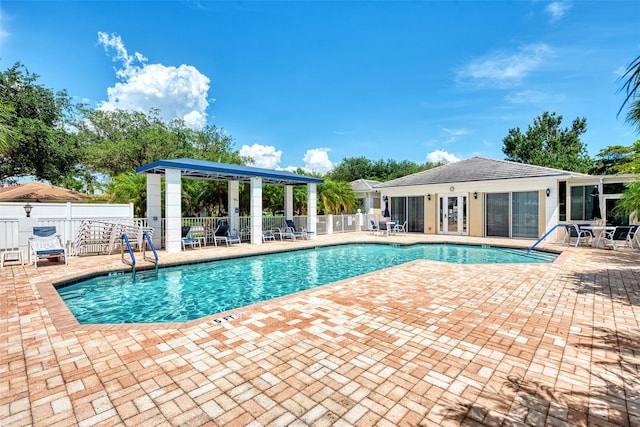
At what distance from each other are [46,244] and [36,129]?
1389 centimetres

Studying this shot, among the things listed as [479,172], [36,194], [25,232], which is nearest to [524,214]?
[479,172]

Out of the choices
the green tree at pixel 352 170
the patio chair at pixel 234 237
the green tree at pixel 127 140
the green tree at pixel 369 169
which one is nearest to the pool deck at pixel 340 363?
the patio chair at pixel 234 237

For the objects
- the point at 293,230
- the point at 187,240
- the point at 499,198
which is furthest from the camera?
the point at 499,198

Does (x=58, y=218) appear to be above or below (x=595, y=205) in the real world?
below

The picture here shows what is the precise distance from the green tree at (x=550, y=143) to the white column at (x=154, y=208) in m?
39.4

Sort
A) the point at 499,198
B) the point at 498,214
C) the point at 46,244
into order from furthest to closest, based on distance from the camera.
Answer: the point at 498,214 → the point at 499,198 → the point at 46,244

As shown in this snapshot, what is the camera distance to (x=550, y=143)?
37.1 m

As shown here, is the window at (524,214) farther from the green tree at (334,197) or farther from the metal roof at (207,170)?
the metal roof at (207,170)

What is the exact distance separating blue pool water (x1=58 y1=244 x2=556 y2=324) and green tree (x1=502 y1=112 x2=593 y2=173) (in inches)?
1190

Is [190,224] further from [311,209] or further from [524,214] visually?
[524,214]

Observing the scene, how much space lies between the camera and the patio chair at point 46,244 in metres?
8.66

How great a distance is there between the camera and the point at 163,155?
79.8 feet

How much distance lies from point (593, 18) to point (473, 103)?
44.7ft

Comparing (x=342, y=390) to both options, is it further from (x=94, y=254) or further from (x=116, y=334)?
(x=94, y=254)
